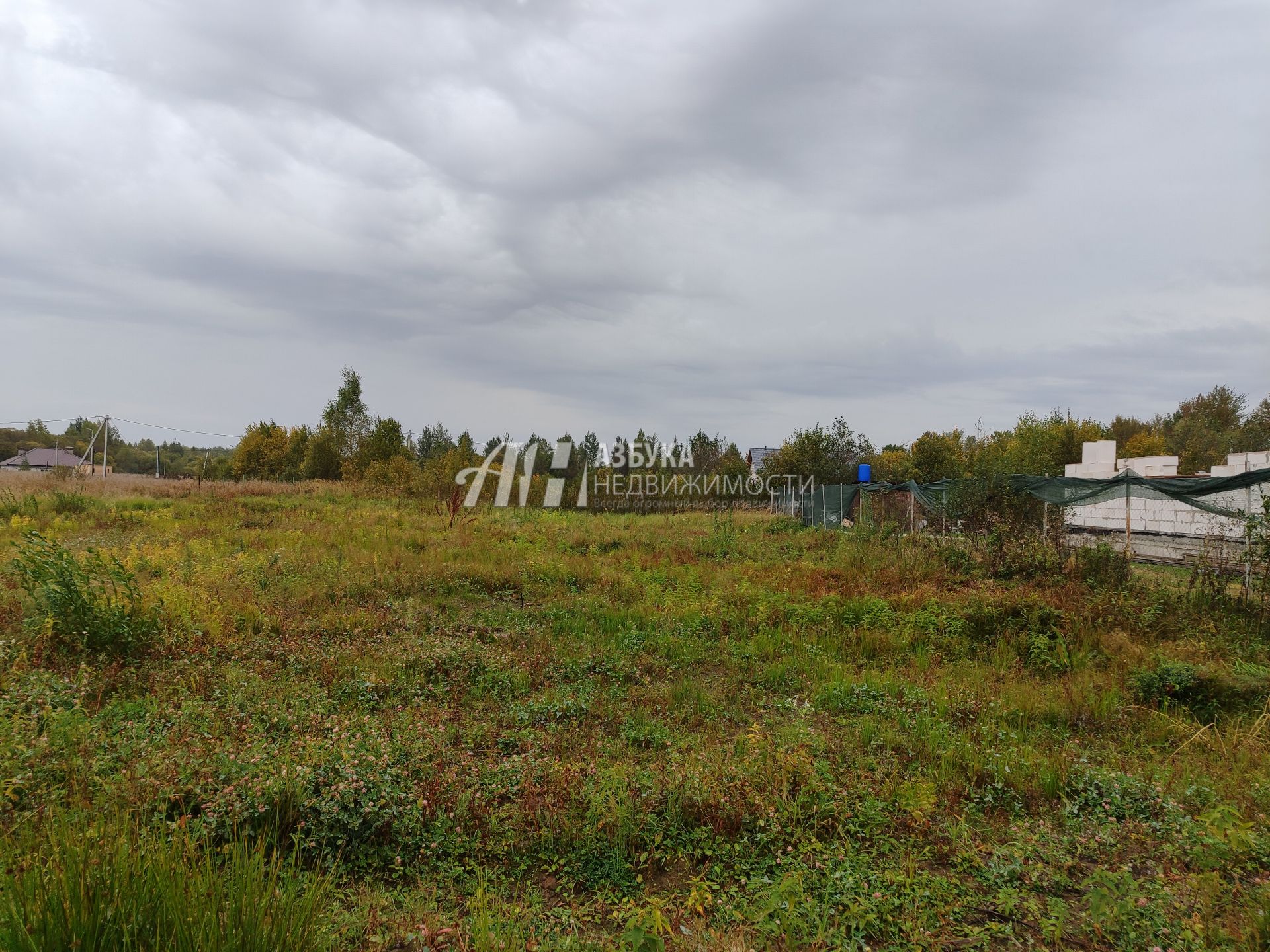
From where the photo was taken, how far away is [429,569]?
9.89 meters

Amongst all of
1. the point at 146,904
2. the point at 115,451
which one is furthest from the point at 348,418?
the point at 115,451

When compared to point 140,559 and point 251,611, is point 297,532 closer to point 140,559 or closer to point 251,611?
point 140,559

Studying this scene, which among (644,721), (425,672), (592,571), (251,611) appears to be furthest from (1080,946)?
(592,571)

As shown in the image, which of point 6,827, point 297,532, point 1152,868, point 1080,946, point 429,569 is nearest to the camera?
point 1080,946

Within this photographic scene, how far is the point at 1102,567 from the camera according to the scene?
9055 mm

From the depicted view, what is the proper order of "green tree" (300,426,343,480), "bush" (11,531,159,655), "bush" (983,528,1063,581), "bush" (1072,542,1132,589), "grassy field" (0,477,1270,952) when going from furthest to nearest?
"green tree" (300,426,343,480), "bush" (983,528,1063,581), "bush" (1072,542,1132,589), "bush" (11,531,159,655), "grassy field" (0,477,1270,952)

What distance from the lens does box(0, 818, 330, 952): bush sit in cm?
169

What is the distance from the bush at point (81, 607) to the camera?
5430 mm

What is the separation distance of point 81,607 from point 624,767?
17.4 feet

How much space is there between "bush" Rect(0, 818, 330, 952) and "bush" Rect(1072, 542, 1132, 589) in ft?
33.6

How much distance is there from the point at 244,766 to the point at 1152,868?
4880 mm
